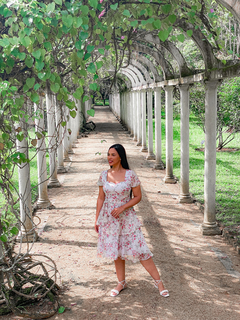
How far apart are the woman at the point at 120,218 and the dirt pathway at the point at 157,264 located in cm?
27

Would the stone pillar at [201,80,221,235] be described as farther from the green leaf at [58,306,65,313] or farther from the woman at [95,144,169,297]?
the green leaf at [58,306,65,313]

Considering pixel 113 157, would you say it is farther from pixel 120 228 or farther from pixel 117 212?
pixel 120 228

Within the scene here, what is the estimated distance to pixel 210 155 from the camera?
6.58 meters

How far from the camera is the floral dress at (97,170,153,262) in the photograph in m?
4.33

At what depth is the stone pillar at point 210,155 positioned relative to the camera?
21.3ft

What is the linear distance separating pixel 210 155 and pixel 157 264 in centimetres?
212

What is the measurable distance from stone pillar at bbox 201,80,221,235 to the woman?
99.4 inches

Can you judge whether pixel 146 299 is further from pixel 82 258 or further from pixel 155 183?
pixel 155 183

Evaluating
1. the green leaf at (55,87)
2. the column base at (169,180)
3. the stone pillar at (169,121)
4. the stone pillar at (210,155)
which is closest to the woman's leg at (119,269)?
the green leaf at (55,87)

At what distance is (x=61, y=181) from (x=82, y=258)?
18.6 feet

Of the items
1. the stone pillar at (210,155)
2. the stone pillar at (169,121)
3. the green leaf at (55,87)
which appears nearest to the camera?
the green leaf at (55,87)

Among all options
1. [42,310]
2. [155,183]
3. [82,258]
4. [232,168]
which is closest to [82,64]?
[42,310]

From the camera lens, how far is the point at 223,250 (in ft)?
19.7

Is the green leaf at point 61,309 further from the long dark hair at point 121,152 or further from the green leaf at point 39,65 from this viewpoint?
the green leaf at point 39,65
